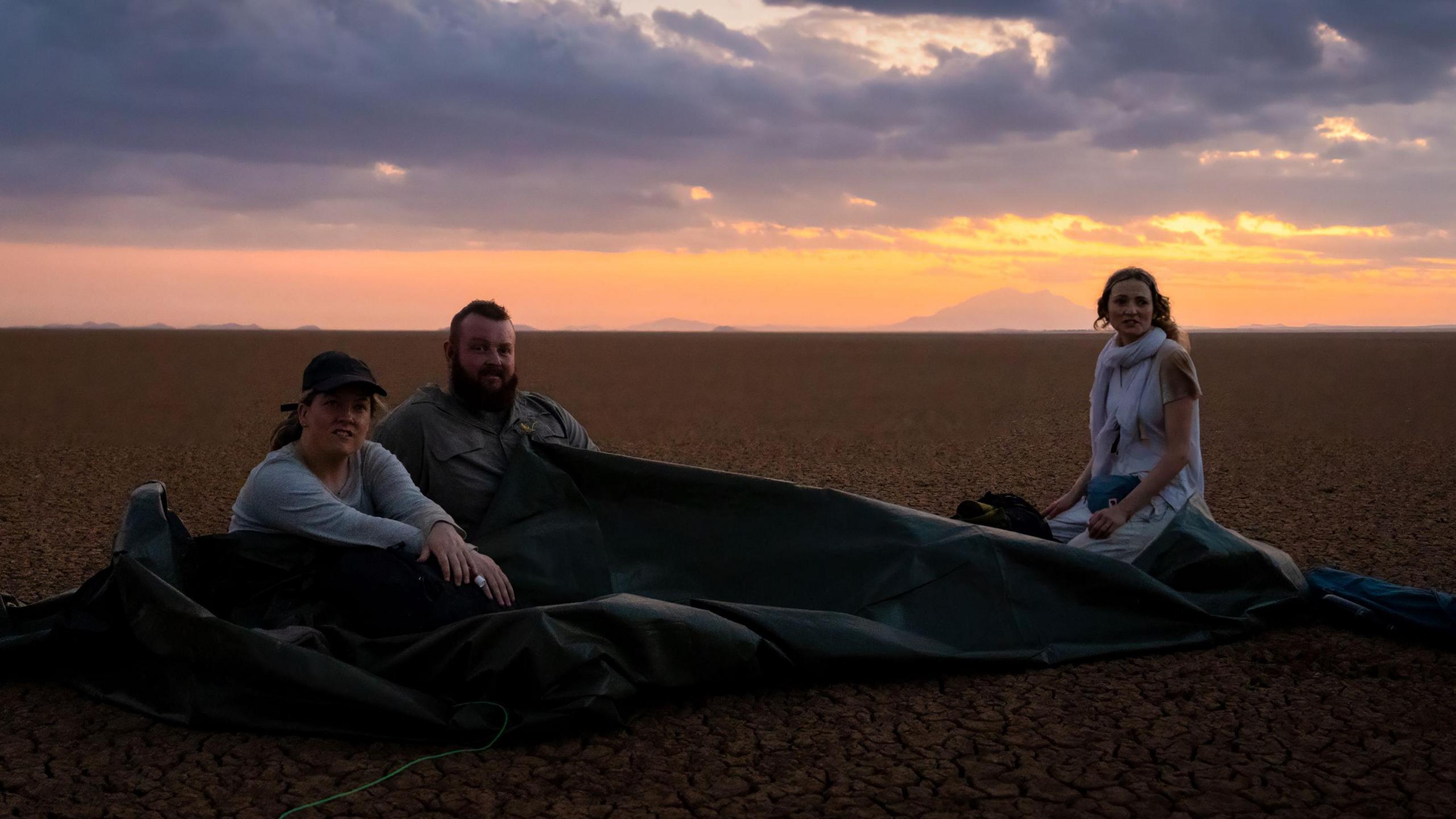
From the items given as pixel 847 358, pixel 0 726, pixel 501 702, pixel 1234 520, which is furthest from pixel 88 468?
pixel 847 358

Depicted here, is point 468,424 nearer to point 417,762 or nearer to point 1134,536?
point 417,762

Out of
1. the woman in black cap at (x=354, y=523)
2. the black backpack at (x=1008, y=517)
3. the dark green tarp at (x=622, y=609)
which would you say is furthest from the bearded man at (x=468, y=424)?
the black backpack at (x=1008, y=517)

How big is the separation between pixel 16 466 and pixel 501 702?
34.0 feet

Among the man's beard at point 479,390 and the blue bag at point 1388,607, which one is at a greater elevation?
the man's beard at point 479,390

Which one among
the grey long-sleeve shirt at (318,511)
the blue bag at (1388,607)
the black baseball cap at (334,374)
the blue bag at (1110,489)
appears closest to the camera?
the black baseball cap at (334,374)

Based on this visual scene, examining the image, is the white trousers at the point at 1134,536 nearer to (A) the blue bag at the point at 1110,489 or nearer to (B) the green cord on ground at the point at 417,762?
(A) the blue bag at the point at 1110,489

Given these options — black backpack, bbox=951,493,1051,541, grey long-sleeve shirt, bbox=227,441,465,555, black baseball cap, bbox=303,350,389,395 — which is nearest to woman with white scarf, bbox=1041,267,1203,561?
black backpack, bbox=951,493,1051,541

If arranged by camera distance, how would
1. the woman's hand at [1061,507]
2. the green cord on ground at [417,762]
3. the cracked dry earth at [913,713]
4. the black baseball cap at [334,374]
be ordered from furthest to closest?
the woman's hand at [1061,507] → the black baseball cap at [334,374] → the cracked dry earth at [913,713] → the green cord on ground at [417,762]

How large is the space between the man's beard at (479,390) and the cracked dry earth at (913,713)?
1597 millimetres

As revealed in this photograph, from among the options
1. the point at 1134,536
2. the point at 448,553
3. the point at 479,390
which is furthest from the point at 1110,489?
the point at 448,553

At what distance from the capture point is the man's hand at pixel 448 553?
4359mm

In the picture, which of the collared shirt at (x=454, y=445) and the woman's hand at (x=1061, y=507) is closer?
the collared shirt at (x=454, y=445)

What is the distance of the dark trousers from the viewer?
432 centimetres

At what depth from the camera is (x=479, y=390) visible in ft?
17.3
